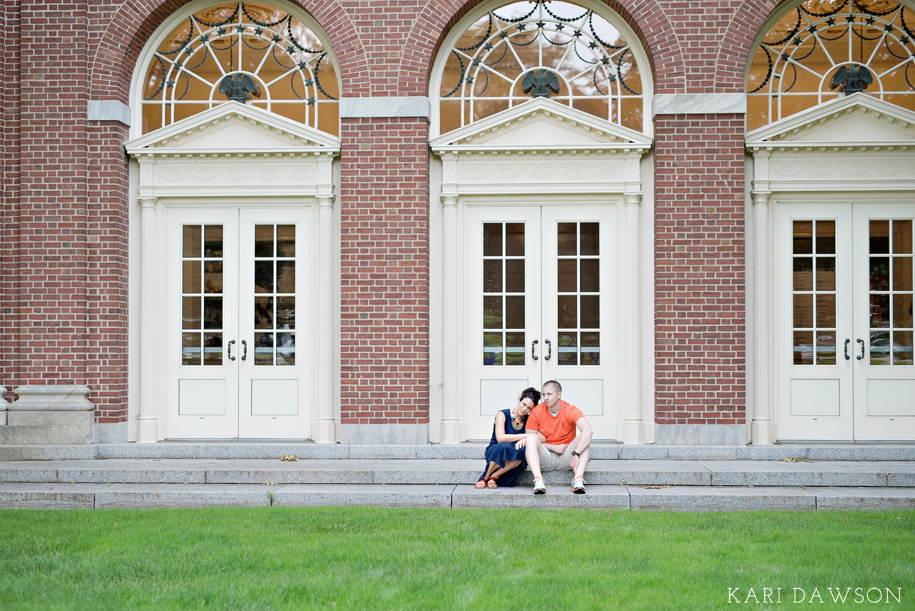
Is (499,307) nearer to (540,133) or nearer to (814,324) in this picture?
(540,133)

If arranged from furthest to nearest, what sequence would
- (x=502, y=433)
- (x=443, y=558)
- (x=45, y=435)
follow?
(x=45, y=435) → (x=502, y=433) → (x=443, y=558)

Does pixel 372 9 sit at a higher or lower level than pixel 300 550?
higher

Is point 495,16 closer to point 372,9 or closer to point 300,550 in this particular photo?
point 372,9

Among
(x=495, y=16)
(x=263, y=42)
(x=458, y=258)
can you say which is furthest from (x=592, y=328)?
(x=263, y=42)

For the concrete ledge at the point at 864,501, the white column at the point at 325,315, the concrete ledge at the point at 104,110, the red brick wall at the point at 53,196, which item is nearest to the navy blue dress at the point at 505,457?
the white column at the point at 325,315

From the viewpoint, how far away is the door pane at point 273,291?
10.1 m

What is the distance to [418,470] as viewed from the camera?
8.55 m

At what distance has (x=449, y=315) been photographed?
32.7 feet

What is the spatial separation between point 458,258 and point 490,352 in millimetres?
1182

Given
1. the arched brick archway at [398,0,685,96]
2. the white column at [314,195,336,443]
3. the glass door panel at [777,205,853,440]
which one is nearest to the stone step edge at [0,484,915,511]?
the glass door panel at [777,205,853,440]

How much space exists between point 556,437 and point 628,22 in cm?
505

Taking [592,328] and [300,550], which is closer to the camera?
[300,550]

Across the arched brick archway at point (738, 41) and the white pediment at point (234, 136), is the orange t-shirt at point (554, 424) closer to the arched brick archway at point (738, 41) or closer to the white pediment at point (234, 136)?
the white pediment at point (234, 136)

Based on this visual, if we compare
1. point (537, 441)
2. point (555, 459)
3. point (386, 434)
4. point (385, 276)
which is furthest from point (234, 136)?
point (555, 459)
